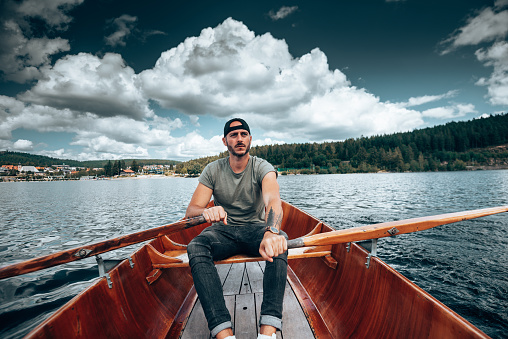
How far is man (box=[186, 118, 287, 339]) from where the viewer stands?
1.92 metres

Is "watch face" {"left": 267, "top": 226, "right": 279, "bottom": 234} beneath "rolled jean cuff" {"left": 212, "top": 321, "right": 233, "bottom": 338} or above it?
above

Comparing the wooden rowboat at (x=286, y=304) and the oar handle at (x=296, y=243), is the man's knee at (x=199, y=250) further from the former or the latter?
the oar handle at (x=296, y=243)

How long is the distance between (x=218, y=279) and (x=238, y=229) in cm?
79

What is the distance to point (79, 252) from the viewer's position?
196cm

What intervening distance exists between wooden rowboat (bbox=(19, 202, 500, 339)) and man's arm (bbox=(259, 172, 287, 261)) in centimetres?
52

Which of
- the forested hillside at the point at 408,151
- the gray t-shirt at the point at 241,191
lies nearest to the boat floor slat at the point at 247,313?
the gray t-shirt at the point at 241,191

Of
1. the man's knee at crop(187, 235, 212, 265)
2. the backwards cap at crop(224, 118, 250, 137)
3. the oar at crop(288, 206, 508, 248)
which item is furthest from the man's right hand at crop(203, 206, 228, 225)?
the backwards cap at crop(224, 118, 250, 137)

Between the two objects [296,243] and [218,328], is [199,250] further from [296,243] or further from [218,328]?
[296,243]

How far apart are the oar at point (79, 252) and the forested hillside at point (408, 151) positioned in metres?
114

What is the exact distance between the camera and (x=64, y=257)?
1898mm

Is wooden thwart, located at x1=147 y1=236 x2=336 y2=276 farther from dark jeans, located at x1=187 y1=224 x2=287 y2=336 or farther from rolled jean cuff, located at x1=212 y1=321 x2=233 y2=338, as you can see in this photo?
rolled jean cuff, located at x1=212 y1=321 x2=233 y2=338

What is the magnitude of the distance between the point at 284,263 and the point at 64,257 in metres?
1.85

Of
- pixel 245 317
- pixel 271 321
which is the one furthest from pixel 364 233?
pixel 245 317

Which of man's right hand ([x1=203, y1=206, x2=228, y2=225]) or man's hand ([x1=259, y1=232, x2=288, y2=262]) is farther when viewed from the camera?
man's right hand ([x1=203, y1=206, x2=228, y2=225])
